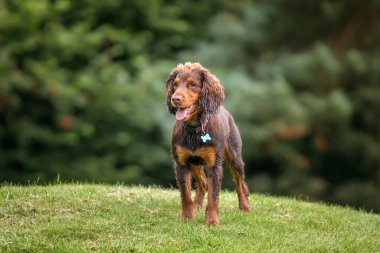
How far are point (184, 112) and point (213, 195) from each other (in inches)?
42.1

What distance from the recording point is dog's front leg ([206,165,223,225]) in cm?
868

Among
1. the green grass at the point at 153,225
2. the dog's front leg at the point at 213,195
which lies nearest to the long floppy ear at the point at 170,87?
the dog's front leg at the point at 213,195

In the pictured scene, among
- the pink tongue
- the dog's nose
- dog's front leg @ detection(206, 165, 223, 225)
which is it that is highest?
the dog's nose

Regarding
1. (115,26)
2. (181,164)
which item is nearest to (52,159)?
(115,26)

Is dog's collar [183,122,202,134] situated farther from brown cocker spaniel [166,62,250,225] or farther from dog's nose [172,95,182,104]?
dog's nose [172,95,182,104]

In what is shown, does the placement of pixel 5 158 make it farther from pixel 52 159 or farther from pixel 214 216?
pixel 214 216

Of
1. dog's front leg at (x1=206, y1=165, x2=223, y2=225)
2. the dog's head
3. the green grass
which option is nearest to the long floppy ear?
the dog's head

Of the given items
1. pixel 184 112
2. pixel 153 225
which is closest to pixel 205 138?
pixel 184 112

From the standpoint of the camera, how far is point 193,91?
8672 mm

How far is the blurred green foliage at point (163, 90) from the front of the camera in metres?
19.8

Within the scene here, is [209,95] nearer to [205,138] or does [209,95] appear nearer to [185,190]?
[205,138]

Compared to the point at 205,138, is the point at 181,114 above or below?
above

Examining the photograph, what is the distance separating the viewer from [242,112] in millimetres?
21328

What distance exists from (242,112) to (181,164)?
1255 cm
